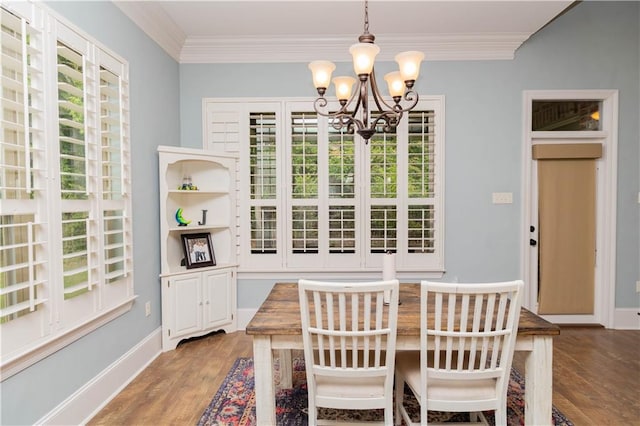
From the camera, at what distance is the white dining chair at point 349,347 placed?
1646 mm

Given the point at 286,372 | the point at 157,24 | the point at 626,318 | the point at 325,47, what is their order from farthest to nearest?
the point at 626,318, the point at 325,47, the point at 157,24, the point at 286,372

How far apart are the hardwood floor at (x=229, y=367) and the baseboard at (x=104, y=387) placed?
54 millimetres

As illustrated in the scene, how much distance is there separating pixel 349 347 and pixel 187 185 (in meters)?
2.43

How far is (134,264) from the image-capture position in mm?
2871

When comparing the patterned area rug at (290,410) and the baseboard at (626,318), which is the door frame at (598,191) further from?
the patterned area rug at (290,410)

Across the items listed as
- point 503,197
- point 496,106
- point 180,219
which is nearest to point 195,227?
point 180,219

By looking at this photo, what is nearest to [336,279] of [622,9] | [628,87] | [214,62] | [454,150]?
[454,150]

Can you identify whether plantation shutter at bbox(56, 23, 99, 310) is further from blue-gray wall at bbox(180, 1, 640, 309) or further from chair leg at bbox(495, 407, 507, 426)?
chair leg at bbox(495, 407, 507, 426)

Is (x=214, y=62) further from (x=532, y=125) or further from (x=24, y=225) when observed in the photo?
(x=532, y=125)

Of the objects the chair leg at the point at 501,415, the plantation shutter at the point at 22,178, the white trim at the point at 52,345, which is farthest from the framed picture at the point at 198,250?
the chair leg at the point at 501,415

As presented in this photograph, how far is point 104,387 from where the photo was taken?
7.98 feet

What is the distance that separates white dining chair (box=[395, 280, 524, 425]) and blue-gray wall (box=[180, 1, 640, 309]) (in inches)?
85.9

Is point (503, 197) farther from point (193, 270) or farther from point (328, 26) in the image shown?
point (193, 270)

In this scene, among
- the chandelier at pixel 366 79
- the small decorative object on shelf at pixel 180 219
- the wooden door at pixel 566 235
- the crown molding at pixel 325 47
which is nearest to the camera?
the chandelier at pixel 366 79
